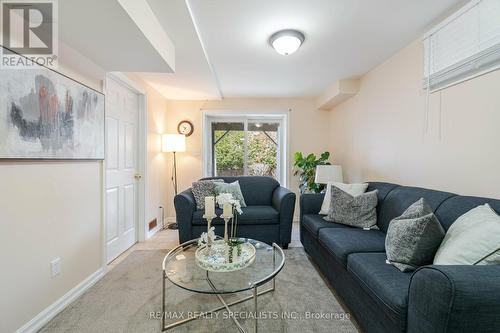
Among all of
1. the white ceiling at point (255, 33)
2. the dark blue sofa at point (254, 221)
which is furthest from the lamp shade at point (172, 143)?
the dark blue sofa at point (254, 221)

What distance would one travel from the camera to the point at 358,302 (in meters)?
1.47

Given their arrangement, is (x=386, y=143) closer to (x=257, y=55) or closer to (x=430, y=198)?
(x=430, y=198)

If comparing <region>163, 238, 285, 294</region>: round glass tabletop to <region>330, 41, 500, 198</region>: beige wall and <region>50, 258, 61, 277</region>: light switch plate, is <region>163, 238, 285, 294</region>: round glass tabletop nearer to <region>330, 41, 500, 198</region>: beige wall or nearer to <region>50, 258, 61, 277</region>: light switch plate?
<region>50, 258, 61, 277</region>: light switch plate

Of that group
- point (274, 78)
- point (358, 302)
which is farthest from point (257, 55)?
point (358, 302)

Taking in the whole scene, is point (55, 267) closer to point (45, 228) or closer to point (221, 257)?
Answer: point (45, 228)

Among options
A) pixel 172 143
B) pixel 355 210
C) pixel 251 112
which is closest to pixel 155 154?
pixel 172 143

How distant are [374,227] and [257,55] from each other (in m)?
2.13

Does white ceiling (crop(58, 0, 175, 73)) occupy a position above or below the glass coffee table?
above

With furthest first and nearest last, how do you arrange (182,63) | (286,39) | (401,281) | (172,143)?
(172,143), (182,63), (286,39), (401,281)

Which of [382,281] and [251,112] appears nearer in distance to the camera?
[382,281]

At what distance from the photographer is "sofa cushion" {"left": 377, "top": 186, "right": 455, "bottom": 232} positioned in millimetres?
1679

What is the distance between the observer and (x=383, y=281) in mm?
1240

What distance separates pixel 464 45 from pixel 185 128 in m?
3.67

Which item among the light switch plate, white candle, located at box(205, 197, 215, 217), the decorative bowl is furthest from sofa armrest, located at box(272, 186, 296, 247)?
the light switch plate
